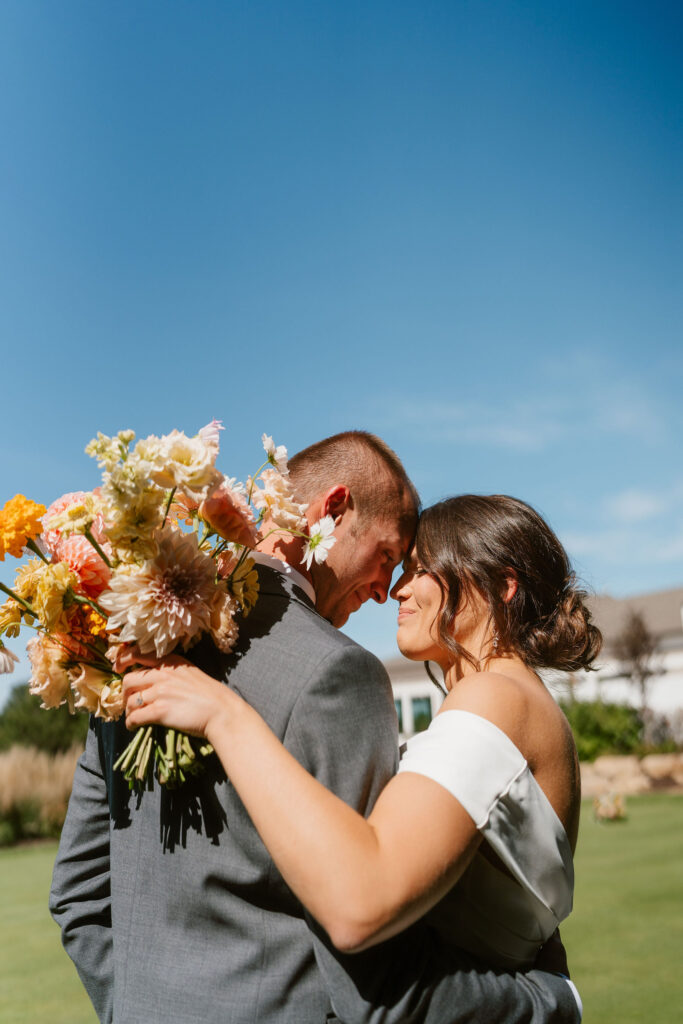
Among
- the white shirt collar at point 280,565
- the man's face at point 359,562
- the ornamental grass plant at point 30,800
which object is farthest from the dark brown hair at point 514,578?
the ornamental grass plant at point 30,800

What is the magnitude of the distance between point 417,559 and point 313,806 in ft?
4.75

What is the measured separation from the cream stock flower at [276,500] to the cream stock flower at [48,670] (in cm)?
67

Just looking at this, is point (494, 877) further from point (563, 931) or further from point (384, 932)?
point (563, 931)

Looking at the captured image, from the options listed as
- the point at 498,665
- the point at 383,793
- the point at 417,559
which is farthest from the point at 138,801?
the point at 417,559

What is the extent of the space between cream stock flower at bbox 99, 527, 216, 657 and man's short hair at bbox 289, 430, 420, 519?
39.8 inches

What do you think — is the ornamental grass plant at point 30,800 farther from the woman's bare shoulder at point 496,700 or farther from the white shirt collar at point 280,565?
the woman's bare shoulder at point 496,700

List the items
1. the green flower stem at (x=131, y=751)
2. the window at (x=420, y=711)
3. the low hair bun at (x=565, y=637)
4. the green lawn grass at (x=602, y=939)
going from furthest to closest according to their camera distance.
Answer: the window at (x=420, y=711) < the green lawn grass at (x=602, y=939) < the low hair bun at (x=565, y=637) < the green flower stem at (x=131, y=751)

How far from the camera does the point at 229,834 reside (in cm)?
193

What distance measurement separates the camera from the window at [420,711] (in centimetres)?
3616

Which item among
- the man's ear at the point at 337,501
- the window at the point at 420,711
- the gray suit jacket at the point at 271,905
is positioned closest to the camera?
the gray suit jacket at the point at 271,905

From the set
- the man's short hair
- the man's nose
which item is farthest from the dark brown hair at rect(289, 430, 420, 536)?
the man's nose

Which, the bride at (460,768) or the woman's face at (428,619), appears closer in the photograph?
the bride at (460,768)

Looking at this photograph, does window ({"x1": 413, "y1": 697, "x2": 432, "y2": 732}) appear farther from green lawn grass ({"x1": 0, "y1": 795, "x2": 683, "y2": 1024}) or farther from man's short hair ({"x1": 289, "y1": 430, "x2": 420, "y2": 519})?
man's short hair ({"x1": 289, "y1": 430, "x2": 420, "y2": 519})

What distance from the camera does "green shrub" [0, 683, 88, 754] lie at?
22.5 metres
